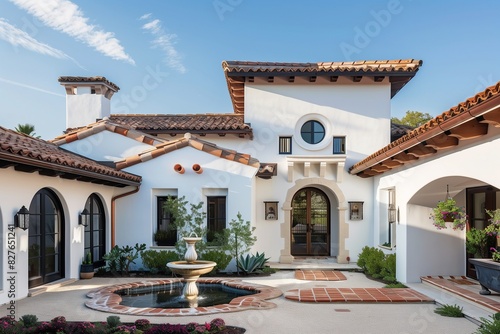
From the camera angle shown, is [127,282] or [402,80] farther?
[402,80]

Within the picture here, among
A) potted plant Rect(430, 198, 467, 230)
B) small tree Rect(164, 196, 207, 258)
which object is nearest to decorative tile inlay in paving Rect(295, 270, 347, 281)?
small tree Rect(164, 196, 207, 258)

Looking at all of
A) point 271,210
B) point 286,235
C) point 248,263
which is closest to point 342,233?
point 286,235

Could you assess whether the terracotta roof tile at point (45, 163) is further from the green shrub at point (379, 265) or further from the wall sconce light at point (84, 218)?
the green shrub at point (379, 265)

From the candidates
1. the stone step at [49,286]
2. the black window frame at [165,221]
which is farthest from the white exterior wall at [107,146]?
the stone step at [49,286]

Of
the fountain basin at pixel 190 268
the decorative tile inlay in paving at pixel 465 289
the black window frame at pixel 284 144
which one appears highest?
the black window frame at pixel 284 144

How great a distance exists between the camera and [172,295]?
1066cm

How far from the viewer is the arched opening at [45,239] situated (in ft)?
33.7

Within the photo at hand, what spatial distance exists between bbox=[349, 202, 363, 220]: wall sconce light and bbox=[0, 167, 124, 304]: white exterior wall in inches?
323

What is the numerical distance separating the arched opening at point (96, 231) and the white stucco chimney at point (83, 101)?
550 cm

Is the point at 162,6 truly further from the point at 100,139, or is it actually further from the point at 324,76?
the point at 324,76

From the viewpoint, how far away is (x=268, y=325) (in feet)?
25.3

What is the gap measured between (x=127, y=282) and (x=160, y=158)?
4.05 meters

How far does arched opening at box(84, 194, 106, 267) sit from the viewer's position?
516 inches

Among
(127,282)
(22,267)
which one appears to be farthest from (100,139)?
(22,267)
